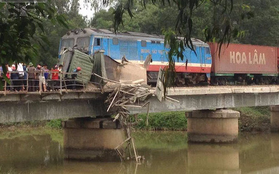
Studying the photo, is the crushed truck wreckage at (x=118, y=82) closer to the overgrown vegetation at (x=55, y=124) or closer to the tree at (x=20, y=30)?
the tree at (x=20, y=30)

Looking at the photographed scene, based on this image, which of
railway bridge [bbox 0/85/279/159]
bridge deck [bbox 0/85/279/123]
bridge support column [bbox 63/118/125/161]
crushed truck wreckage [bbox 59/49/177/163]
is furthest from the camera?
bridge support column [bbox 63/118/125/161]

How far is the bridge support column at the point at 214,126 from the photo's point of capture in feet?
96.2

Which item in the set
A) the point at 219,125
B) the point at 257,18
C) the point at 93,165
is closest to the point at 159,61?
the point at 219,125

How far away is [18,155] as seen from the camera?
2514 cm

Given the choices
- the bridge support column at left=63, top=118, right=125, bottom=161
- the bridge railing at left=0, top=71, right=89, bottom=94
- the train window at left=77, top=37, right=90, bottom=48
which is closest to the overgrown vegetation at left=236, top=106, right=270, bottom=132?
the train window at left=77, top=37, right=90, bottom=48

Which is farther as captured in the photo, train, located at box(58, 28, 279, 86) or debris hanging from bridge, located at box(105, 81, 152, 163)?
train, located at box(58, 28, 279, 86)

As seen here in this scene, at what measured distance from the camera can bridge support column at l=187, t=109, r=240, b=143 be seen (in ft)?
96.2

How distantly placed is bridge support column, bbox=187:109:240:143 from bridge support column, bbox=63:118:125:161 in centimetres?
919

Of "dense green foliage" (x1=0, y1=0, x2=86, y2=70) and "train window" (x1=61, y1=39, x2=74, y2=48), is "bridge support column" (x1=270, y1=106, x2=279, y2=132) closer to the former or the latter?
"train window" (x1=61, y1=39, x2=74, y2=48)

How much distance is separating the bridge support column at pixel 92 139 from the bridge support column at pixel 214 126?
9.19 m

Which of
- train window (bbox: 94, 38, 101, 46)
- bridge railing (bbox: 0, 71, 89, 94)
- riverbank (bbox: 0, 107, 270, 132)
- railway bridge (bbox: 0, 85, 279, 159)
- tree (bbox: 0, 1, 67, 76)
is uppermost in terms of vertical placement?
train window (bbox: 94, 38, 101, 46)

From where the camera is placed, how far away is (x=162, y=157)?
81.6 feet

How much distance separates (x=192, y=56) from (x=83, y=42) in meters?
7.93

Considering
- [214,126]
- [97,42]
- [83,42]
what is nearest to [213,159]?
[214,126]
